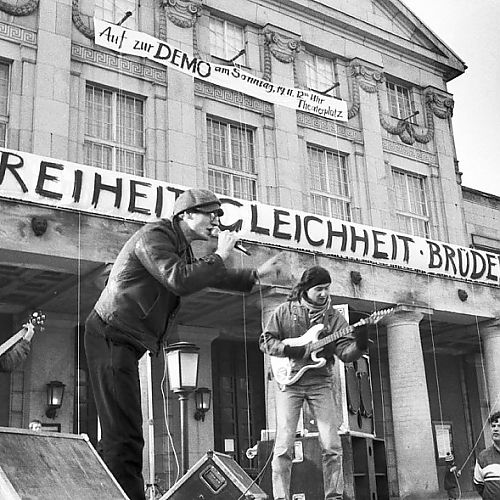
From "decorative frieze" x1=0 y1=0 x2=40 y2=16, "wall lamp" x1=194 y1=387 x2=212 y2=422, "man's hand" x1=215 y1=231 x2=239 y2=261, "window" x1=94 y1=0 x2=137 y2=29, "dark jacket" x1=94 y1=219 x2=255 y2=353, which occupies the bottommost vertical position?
"dark jacket" x1=94 y1=219 x2=255 y2=353

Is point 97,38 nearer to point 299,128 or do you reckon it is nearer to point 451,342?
point 299,128

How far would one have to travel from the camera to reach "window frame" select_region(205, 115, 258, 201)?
2012cm

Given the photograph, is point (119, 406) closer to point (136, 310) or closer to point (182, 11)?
point (136, 310)

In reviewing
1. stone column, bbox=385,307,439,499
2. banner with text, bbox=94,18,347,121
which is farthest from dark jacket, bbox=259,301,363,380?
banner with text, bbox=94,18,347,121

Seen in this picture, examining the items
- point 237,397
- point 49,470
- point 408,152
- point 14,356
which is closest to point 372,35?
point 408,152

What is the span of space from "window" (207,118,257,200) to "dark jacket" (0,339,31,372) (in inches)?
560

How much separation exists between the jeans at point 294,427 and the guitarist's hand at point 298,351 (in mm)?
237

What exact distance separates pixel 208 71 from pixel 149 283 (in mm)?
15018

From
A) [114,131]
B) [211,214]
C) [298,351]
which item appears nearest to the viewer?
[211,214]

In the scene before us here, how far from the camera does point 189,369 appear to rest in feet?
33.9

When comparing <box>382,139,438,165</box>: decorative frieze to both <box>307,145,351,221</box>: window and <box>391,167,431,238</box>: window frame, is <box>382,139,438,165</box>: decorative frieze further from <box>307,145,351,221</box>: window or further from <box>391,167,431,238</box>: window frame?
<box>307,145,351,221</box>: window

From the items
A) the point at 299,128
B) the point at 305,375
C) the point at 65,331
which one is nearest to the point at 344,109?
the point at 299,128

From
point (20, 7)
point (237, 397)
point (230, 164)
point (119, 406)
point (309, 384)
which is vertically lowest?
point (119, 406)

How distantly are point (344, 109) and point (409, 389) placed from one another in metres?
7.68
